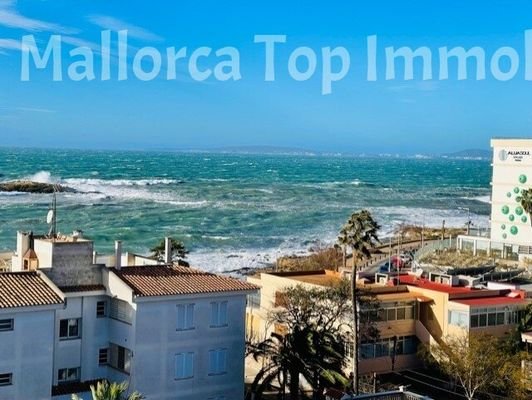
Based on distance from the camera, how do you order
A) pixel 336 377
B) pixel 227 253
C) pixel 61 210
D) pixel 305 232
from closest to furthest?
pixel 336 377 → pixel 227 253 → pixel 305 232 → pixel 61 210

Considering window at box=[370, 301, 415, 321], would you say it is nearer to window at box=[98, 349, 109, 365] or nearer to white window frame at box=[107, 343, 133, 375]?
white window frame at box=[107, 343, 133, 375]

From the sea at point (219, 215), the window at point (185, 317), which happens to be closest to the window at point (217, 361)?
the window at point (185, 317)

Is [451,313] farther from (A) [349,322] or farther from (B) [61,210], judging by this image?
(B) [61,210]

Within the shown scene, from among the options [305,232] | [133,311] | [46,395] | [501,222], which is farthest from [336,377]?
[305,232]

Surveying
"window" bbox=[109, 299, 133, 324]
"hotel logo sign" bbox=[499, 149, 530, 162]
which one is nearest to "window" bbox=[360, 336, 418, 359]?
"window" bbox=[109, 299, 133, 324]

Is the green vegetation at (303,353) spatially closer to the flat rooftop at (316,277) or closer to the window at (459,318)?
the flat rooftop at (316,277)

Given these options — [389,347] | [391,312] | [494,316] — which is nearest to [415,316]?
[391,312]
